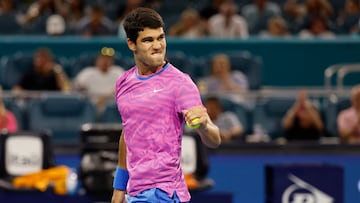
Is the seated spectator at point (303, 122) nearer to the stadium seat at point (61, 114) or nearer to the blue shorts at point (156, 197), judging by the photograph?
the stadium seat at point (61, 114)

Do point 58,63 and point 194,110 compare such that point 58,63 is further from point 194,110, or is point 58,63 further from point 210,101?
point 194,110

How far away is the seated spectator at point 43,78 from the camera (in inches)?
443

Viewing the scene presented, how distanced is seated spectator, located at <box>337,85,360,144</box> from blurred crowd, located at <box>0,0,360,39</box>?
11.5 feet

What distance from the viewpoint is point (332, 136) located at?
33.9 ft

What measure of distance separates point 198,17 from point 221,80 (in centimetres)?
243

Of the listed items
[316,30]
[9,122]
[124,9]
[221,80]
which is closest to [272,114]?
[221,80]

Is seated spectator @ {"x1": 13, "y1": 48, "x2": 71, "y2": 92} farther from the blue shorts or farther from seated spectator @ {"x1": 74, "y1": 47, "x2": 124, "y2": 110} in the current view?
the blue shorts

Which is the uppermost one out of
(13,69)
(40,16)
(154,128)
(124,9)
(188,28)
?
(124,9)

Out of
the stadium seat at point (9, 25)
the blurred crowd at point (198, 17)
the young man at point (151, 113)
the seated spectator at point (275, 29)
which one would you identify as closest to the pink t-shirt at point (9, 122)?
the blurred crowd at point (198, 17)

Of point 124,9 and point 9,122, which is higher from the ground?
point 124,9

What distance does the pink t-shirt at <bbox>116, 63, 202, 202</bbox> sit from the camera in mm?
4273

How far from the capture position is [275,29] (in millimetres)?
13336

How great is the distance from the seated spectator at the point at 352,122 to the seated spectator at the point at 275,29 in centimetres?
346

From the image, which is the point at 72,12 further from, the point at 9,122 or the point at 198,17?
the point at 9,122
